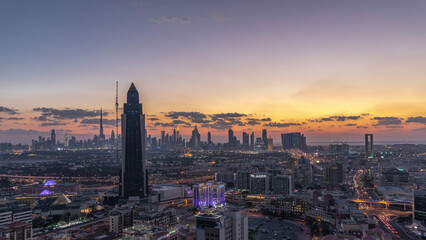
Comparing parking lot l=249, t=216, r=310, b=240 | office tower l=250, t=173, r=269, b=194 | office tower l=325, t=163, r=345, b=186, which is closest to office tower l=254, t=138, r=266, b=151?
office tower l=325, t=163, r=345, b=186

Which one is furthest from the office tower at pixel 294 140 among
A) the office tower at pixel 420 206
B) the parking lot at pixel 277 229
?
the office tower at pixel 420 206

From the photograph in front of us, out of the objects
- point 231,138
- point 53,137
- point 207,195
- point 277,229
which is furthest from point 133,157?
point 53,137

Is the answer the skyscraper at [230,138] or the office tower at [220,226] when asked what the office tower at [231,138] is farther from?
the office tower at [220,226]

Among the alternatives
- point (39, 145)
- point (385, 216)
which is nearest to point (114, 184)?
point (385, 216)

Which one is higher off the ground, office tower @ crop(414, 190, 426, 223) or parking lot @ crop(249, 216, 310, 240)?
office tower @ crop(414, 190, 426, 223)

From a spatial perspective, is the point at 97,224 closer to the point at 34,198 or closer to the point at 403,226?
the point at 34,198

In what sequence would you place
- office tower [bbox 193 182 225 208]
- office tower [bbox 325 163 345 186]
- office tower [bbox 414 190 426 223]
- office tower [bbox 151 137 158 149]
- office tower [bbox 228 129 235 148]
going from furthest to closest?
office tower [bbox 151 137 158 149]
office tower [bbox 228 129 235 148]
office tower [bbox 325 163 345 186]
office tower [bbox 193 182 225 208]
office tower [bbox 414 190 426 223]

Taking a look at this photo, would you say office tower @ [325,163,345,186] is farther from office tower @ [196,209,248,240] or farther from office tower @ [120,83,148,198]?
office tower @ [196,209,248,240]
